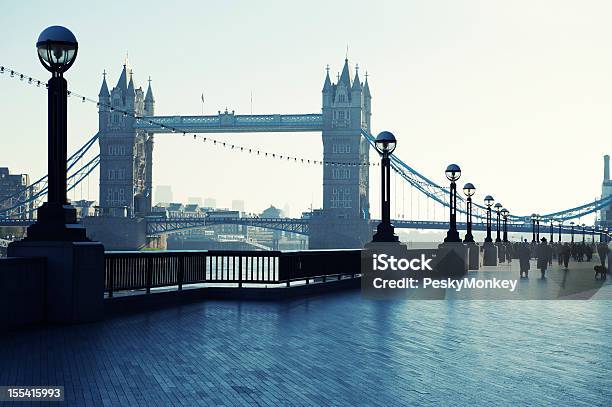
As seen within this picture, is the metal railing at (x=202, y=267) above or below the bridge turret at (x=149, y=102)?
below

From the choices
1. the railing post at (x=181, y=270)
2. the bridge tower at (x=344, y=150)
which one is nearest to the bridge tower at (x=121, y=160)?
the bridge tower at (x=344, y=150)

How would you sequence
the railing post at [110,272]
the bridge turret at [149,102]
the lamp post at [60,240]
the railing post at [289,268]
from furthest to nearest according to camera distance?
the bridge turret at [149,102]
the railing post at [289,268]
the railing post at [110,272]
the lamp post at [60,240]

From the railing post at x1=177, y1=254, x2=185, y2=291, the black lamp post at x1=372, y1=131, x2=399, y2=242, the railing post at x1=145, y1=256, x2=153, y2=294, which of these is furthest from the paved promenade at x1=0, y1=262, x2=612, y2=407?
the black lamp post at x1=372, y1=131, x2=399, y2=242

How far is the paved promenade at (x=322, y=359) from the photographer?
24.1 feet

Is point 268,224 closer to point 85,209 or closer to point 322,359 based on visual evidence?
point 85,209

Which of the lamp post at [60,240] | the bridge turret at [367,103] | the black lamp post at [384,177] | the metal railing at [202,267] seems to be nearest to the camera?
the lamp post at [60,240]

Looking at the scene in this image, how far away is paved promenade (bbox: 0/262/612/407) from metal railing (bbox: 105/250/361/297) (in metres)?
1.22

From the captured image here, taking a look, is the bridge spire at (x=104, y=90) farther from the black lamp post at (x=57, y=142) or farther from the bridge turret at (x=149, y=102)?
the black lamp post at (x=57, y=142)

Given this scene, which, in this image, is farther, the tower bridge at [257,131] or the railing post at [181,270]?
the tower bridge at [257,131]

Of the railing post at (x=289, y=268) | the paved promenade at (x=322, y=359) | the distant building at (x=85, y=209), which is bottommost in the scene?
the paved promenade at (x=322, y=359)

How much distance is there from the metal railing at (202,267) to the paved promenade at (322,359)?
1.22 meters

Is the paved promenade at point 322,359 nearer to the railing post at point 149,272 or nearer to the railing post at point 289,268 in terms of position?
the railing post at point 149,272

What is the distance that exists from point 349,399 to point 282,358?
222 centimetres

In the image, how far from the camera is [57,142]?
41.2ft
